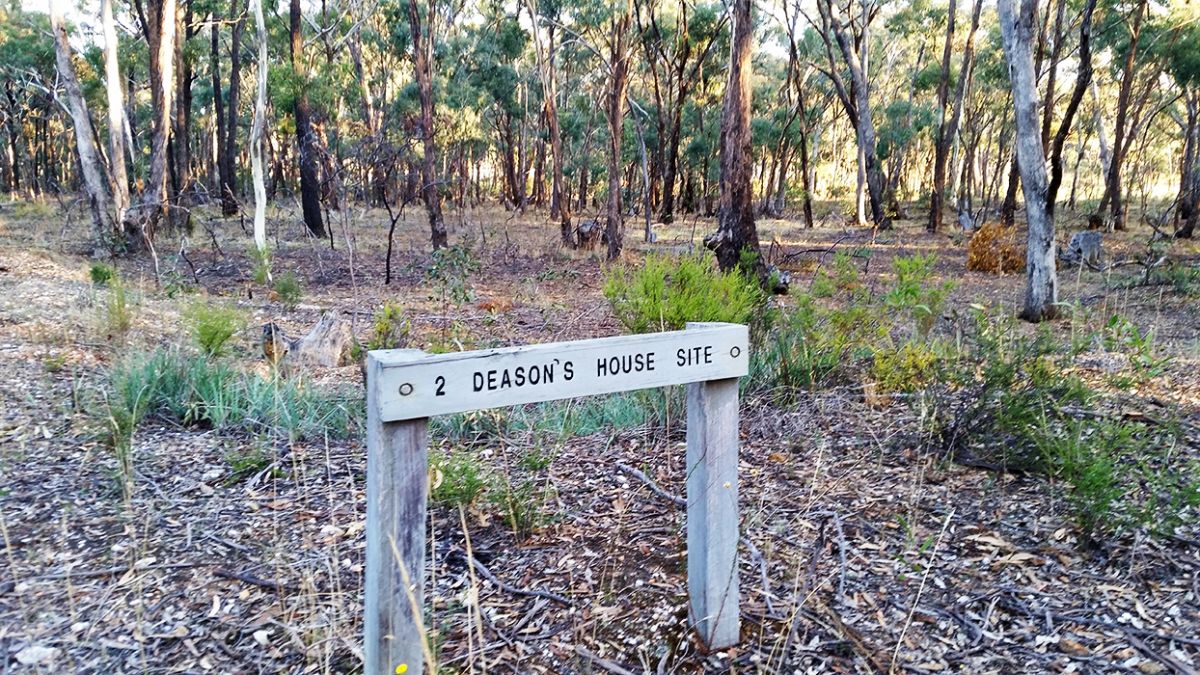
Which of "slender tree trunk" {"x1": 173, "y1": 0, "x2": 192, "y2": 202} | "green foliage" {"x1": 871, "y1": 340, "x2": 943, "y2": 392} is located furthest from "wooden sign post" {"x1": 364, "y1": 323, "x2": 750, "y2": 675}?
"slender tree trunk" {"x1": 173, "y1": 0, "x2": 192, "y2": 202}

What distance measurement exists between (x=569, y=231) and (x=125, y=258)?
772cm

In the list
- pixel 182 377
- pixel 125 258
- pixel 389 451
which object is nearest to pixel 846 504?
pixel 389 451

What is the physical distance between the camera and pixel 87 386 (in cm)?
498

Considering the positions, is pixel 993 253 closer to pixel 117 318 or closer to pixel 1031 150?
pixel 1031 150

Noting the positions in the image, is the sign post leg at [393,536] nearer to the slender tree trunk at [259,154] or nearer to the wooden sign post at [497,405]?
the wooden sign post at [497,405]

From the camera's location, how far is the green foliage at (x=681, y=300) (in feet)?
18.0

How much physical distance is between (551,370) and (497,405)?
0.16 m

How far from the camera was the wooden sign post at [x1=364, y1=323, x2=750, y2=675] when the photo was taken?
6.23 ft

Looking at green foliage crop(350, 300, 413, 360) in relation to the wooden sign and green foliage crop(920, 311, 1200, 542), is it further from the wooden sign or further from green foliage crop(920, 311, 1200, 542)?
the wooden sign

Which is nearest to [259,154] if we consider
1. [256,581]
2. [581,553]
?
[256,581]

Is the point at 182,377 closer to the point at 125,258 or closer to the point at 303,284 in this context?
the point at 303,284

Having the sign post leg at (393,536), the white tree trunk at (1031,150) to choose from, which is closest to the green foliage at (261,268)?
the white tree trunk at (1031,150)

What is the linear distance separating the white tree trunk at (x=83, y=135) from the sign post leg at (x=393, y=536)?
12.8 m

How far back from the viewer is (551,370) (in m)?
2.09
